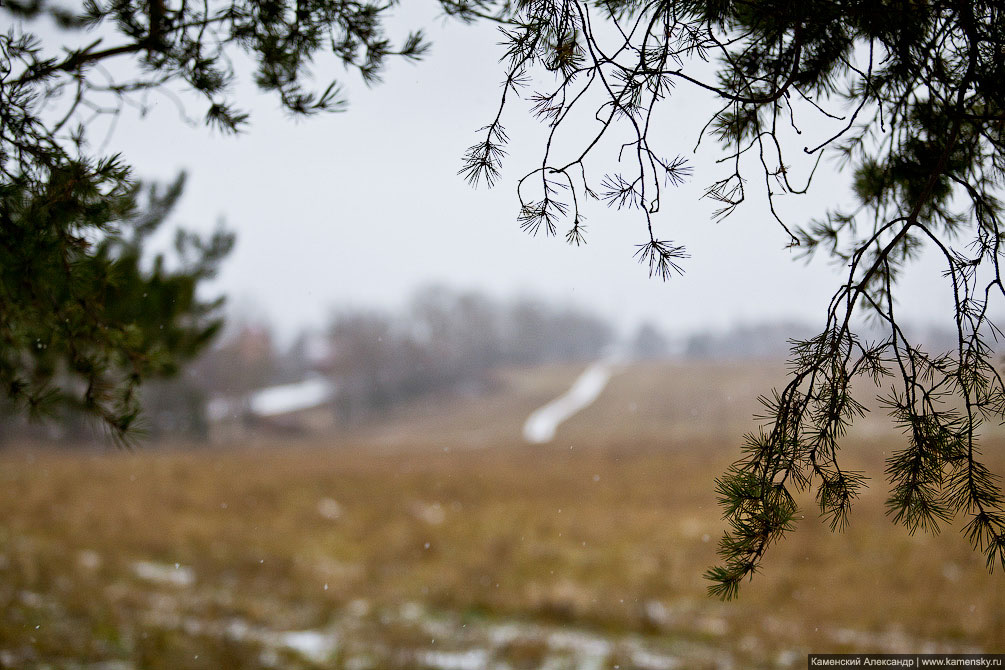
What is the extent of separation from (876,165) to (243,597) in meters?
5.26

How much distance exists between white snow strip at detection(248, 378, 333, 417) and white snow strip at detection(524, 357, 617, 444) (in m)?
6.17

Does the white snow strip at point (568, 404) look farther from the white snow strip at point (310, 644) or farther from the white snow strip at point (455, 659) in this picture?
the white snow strip at point (455, 659)

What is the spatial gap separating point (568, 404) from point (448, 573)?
12522mm

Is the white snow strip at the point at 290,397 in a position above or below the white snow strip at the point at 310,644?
above

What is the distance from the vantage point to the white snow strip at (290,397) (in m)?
18.0

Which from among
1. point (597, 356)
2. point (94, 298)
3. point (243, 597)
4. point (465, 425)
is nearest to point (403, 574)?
point (243, 597)

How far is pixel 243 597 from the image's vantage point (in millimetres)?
5301

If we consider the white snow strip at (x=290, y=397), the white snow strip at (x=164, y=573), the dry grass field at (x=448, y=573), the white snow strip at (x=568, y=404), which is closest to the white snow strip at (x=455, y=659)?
the dry grass field at (x=448, y=573)

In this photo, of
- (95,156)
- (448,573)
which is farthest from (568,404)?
(95,156)

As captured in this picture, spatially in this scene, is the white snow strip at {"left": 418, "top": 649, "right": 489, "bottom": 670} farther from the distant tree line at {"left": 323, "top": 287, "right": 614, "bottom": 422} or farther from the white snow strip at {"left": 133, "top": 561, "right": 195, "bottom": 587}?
the distant tree line at {"left": 323, "top": 287, "right": 614, "bottom": 422}

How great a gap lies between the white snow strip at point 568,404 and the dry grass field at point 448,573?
16.8 ft

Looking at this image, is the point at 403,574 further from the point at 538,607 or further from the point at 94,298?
the point at 94,298

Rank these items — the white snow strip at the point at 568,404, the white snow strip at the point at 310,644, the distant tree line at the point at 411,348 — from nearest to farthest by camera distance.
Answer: the white snow strip at the point at 310,644, the white snow strip at the point at 568,404, the distant tree line at the point at 411,348

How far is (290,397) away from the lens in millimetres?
19078
